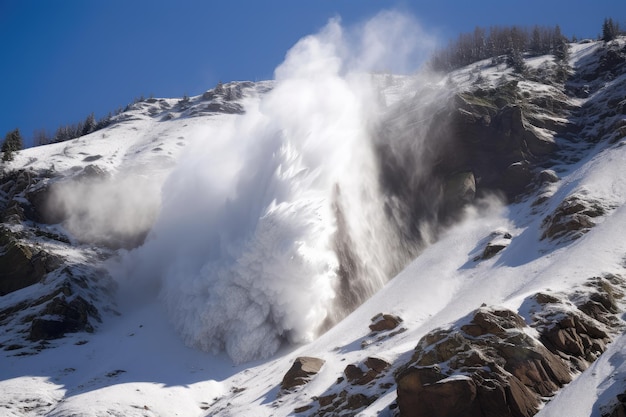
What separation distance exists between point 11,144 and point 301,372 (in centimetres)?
7158

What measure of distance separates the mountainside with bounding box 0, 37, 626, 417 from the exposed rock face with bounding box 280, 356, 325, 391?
0.37 ft

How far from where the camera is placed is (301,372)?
27.3 metres

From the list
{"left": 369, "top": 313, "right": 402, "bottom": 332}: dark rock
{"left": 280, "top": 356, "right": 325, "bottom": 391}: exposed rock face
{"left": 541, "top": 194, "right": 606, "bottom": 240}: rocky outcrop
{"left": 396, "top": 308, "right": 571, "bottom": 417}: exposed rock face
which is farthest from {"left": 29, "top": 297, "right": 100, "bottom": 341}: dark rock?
{"left": 541, "top": 194, "right": 606, "bottom": 240}: rocky outcrop

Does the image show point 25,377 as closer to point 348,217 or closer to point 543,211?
point 348,217

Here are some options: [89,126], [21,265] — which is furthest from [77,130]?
[21,265]

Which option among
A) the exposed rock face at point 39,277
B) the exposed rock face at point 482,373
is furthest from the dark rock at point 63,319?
the exposed rock face at point 482,373

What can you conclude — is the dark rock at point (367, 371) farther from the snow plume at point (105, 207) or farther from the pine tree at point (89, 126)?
the pine tree at point (89, 126)

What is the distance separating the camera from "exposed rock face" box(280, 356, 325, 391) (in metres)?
26.9

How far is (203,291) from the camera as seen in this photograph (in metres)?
41.2

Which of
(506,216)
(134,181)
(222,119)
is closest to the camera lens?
(506,216)

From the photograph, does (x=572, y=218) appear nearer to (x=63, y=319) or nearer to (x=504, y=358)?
(x=504, y=358)

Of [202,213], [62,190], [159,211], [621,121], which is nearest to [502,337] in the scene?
[202,213]

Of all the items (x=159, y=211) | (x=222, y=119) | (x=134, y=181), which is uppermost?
(x=222, y=119)

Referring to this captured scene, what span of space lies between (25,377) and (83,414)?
Result: 8.74 metres
